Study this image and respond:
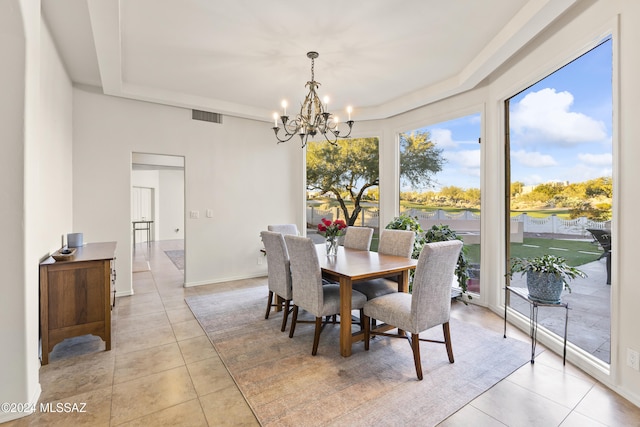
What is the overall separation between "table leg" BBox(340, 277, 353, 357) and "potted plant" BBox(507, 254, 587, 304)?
150 centimetres

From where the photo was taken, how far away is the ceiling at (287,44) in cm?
239

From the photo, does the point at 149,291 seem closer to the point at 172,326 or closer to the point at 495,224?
the point at 172,326

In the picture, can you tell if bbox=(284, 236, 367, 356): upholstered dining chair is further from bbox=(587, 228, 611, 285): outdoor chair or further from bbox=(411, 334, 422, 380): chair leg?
bbox=(587, 228, 611, 285): outdoor chair

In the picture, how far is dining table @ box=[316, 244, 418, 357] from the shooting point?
2455 mm

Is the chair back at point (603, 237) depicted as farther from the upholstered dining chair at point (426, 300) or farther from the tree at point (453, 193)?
the tree at point (453, 193)

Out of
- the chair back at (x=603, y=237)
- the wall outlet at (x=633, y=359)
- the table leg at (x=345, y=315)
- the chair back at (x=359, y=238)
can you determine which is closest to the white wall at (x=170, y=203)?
the chair back at (x=359, y=238)

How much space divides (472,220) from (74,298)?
436cm

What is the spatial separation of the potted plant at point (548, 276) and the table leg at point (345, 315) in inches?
59.0

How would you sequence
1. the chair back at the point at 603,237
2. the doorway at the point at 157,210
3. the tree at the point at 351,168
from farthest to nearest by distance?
the doorway at the point at 157,210 < the tree at the point at 351,168 < the chair back at the point at 603,237

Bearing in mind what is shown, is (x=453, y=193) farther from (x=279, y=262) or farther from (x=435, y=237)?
(x=279, y=262)

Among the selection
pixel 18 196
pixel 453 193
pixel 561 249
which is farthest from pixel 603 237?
pixel 18 196

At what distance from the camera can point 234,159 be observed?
5004 millimetres

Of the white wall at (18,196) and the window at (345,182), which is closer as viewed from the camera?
the white wall at (18,196)

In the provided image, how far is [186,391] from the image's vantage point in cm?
206
